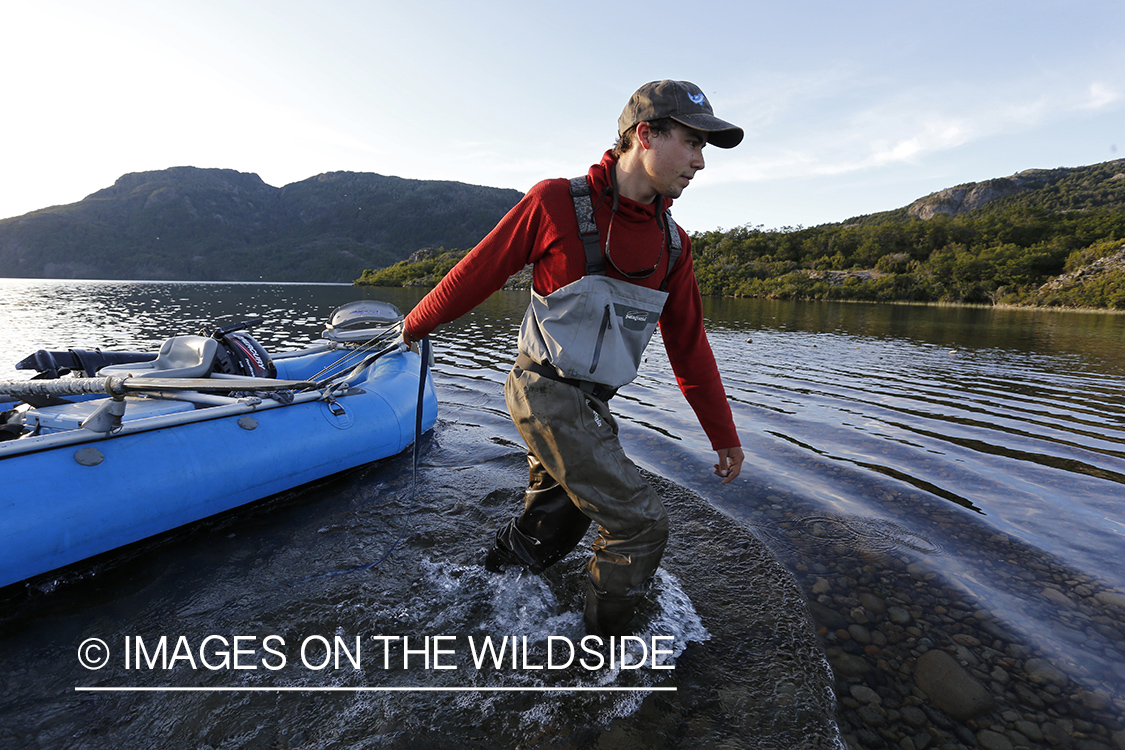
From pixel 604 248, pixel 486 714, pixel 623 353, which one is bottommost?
pixel 486 714

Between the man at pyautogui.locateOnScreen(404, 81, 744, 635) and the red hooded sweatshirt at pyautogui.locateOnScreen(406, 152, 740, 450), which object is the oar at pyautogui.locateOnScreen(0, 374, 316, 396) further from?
the man at pyautogui.locateOnScreen(404, 81, 744, 635)

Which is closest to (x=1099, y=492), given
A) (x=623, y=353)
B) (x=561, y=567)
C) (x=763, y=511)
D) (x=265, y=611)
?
(x=763, y=511)

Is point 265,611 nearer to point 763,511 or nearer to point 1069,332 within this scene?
point 763,511

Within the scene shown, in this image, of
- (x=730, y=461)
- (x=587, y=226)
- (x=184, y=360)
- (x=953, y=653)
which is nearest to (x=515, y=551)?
(x=730, y=461)

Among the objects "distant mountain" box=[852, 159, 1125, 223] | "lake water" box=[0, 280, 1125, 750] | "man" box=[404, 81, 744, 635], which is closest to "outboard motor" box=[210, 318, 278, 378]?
"lake water" box=[0, 280, 1125, 750]

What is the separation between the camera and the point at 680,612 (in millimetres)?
3584

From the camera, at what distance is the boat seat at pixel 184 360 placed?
18.1 ft

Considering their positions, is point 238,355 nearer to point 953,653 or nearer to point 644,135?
point 644,135

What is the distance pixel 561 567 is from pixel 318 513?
263cm

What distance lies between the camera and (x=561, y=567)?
413 centimetres

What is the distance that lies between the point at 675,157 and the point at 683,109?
0.70 feet

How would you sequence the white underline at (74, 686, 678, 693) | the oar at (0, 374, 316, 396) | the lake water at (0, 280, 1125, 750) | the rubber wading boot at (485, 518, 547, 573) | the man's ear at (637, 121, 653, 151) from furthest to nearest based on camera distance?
1. the oar at (0, 374, 316, 396)
2. the rubber wading boot at (485, 518, 547, 573)
3. the white underline at (74, 686, 678, 693)
4. the lake water at (0, 280, 1125, 750)
5. the man's ear at (637, 121, 653, 151)

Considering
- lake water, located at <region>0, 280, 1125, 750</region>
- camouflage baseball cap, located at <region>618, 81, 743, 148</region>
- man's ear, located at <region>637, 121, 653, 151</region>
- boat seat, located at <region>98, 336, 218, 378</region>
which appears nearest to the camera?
Answer: camouflage baseball cap, located at <region>618, 81, 743, 148</region>

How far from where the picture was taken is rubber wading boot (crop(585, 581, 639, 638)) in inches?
113
